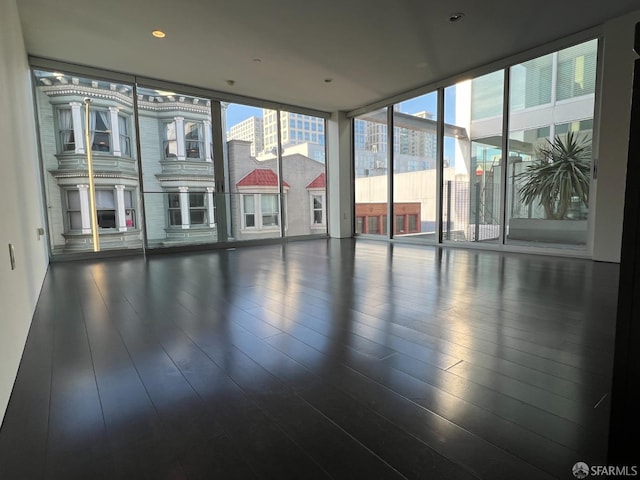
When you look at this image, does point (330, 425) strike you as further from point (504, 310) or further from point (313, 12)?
point (313, 12)

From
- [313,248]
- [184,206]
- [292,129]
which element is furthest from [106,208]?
[292,129]

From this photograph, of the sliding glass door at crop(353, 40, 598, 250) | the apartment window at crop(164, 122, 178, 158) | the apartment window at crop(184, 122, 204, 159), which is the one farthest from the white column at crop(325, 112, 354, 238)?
the apartment window at crop(164, 122, 178, 158)

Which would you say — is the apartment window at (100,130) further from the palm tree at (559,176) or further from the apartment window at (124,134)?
the palm tree at (559,176)

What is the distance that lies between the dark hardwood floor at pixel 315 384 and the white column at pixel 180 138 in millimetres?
3540

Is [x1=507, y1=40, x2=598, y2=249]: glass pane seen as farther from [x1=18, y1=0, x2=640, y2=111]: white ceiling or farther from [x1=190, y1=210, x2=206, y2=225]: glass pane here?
[x1=190, y1=210, x2=206, y2=225]: glass pane

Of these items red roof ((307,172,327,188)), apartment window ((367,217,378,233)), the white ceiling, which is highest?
the white ceiling

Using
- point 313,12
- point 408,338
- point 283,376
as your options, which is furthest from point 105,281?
point 313,12

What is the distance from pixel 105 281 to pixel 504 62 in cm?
583

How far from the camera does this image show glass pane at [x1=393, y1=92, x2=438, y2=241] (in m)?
6.14

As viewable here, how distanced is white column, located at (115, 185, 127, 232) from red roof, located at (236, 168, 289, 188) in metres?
1.97

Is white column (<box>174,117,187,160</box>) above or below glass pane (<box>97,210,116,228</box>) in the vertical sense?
above

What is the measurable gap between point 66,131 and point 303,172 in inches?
165

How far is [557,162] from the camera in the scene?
→ 461 centimetres

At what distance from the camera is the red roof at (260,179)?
6676 millimetres
